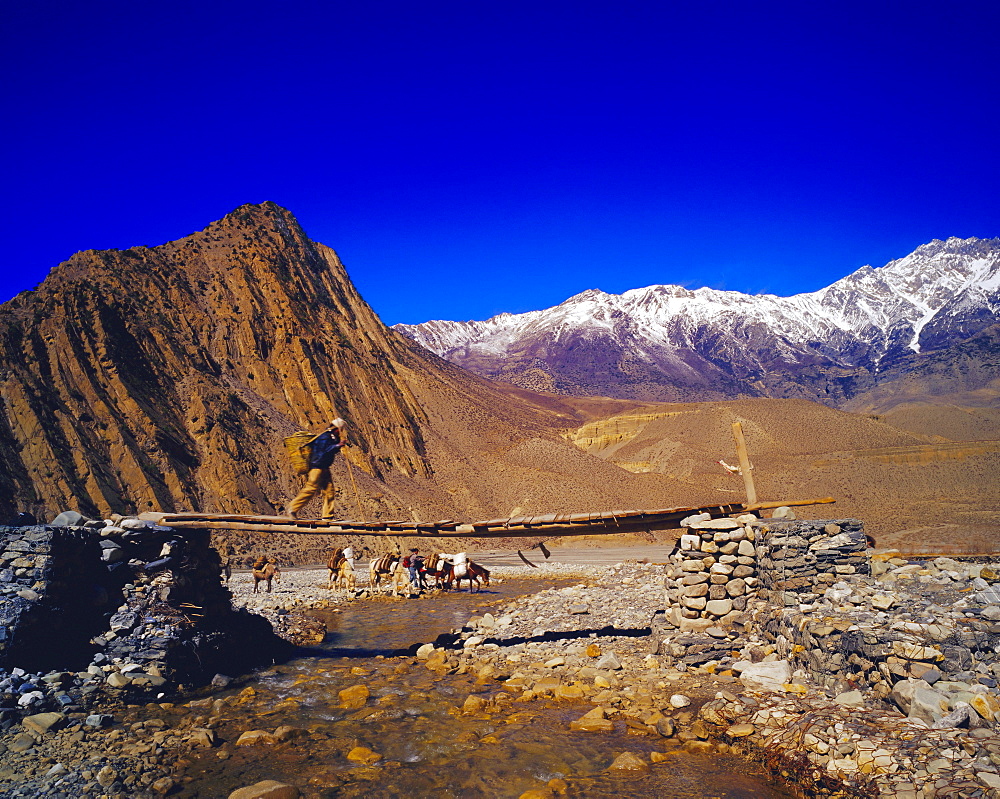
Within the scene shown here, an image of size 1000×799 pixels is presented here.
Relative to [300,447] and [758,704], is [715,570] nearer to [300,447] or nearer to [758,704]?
[758,704]

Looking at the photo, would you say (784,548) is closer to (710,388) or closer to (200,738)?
(200,738)

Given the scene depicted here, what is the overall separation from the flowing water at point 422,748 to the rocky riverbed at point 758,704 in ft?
0.45

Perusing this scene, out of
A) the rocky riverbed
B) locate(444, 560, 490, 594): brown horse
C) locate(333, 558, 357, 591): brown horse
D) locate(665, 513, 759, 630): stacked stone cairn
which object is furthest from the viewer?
locate(444, 560, 490, 594): brown horse

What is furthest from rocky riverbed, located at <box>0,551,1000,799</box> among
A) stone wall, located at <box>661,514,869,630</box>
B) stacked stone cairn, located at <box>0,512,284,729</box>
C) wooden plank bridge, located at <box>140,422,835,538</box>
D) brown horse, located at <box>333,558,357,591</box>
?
brown horse, located at <box>333,558,357,591</box>

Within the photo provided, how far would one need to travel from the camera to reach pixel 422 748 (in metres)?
7.89

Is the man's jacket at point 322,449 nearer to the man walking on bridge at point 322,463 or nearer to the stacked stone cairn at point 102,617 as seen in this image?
the man walking on bridge at point 322,463

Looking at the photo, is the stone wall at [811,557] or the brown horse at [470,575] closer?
the stone wall at [811,557]

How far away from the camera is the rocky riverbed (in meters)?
6.06

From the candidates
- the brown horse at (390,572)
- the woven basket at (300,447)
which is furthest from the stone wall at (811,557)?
the brown horse at (390,572)

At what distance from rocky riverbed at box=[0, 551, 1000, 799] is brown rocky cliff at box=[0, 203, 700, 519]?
902 inches

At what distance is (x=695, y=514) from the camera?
11.6m

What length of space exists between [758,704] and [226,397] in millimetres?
40398

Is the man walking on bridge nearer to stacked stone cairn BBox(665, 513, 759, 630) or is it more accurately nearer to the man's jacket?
the man's jacket

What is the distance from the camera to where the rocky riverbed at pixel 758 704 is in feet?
19.9
